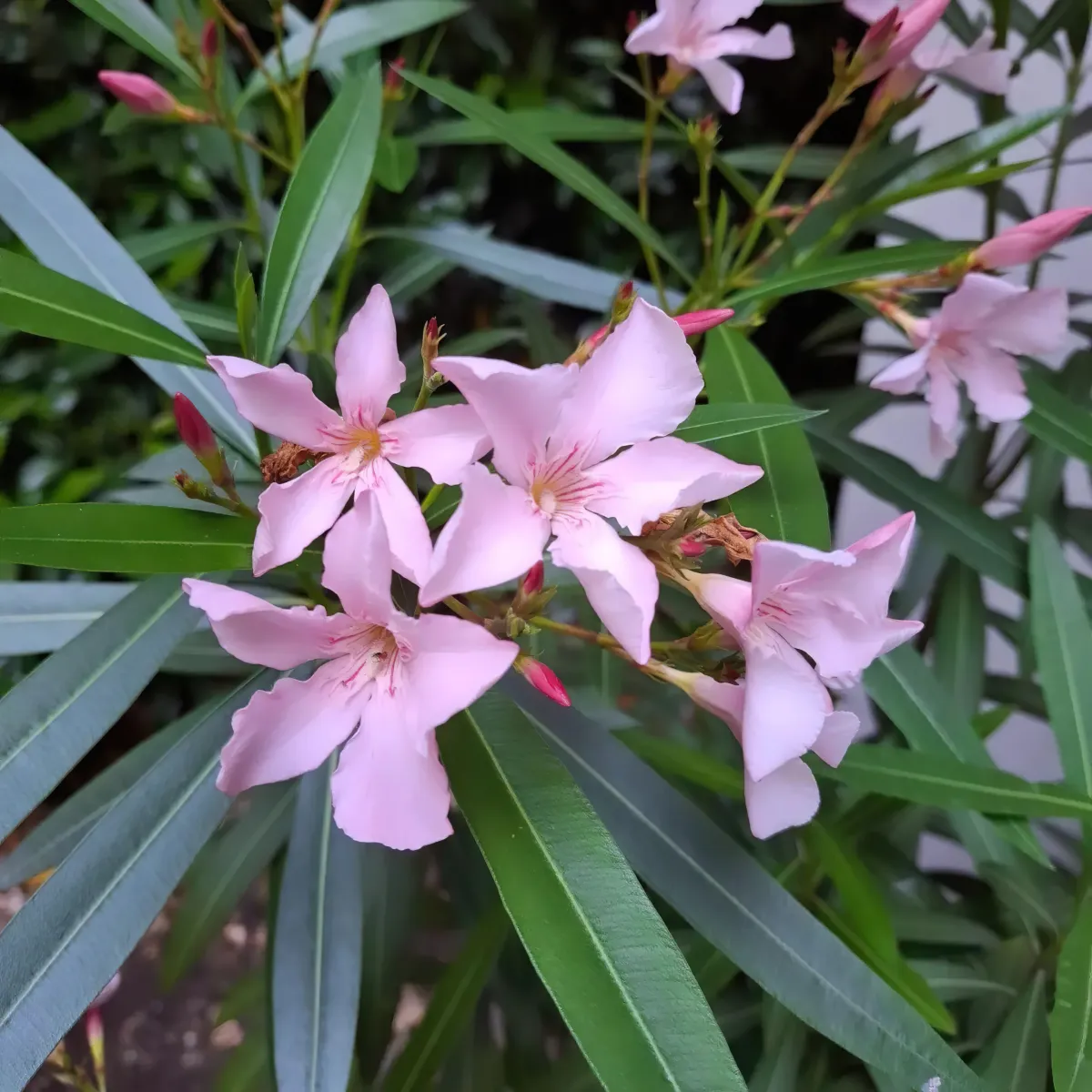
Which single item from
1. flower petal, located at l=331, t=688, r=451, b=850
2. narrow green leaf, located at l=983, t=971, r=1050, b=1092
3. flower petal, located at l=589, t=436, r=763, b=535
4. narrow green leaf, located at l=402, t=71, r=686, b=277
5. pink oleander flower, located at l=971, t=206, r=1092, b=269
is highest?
narrow green leaf, located at l=402, t=71, r=686, b=277

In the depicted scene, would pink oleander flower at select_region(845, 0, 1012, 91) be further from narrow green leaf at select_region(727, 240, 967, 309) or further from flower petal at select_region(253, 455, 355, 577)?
flower petal at select_region(253, 455, 355, 577)

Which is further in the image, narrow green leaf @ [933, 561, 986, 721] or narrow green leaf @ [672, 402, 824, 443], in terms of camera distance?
narrow green leaf @ [933, 561, 986, 721]

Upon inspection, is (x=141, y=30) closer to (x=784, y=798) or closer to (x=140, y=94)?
(x=140, y=94)

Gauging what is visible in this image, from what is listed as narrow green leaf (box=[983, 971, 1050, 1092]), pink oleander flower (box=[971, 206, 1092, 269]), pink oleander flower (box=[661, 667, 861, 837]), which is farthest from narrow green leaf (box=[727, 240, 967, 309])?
narrow green leaf (box=[983, 971, 1050, 1092])

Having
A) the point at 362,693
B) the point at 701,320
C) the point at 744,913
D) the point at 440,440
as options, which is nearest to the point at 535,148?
the point at 701,320

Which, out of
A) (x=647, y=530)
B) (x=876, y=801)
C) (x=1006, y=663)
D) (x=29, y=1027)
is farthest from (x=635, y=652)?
(x=1006, y=663)

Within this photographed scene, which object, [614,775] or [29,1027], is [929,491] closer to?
[614,775]
